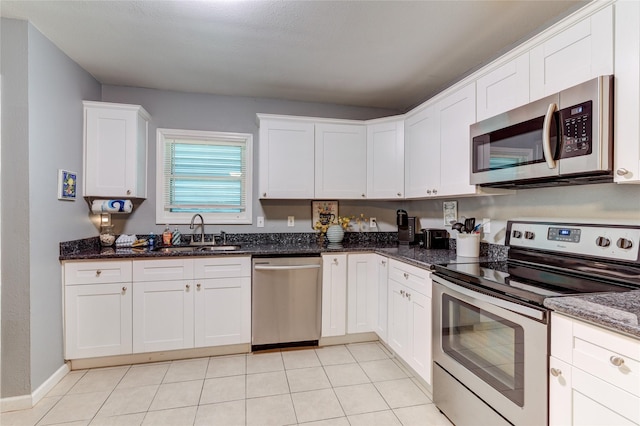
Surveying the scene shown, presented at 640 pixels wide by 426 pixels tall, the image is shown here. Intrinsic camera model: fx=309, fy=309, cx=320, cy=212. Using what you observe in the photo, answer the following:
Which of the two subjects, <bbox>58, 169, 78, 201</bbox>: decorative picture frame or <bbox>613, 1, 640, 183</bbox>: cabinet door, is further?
<bbox>58, 169, 78, 201</bbox>: decorative picture frame

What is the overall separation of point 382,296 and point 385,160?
136 cm

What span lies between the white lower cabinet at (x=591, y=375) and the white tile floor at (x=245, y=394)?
3.01 ft

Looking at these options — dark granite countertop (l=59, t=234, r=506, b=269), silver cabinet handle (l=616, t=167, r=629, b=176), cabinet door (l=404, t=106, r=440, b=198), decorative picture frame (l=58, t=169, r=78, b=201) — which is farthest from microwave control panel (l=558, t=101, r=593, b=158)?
decorative picture frame (l=58, t=169, r=78, b=201)

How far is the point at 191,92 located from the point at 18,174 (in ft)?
5.50

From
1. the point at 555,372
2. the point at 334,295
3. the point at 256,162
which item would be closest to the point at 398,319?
the point at 334,295

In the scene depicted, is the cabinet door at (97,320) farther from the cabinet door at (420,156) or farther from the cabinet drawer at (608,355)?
the cabinet drawer at (608,355)

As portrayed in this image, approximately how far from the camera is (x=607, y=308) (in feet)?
3.56

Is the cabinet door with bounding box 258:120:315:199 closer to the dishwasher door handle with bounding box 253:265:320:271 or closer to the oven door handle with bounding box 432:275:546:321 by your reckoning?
the dishwasher door handle with bounding box 253:265:320:271

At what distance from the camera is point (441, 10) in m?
1.89

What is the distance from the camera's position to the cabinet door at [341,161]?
10.4 ft

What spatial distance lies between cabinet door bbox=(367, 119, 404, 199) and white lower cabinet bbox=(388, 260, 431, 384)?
0.85 meters

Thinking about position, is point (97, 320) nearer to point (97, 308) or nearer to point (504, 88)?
point (97, 308)

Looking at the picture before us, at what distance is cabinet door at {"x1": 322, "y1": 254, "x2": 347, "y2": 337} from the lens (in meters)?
2.87

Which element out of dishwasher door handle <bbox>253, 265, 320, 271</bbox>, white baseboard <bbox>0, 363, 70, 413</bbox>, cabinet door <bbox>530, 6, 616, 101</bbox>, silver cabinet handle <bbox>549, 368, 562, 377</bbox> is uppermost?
cabinet door <bbox>530, 6, 616, 101</bbox>
